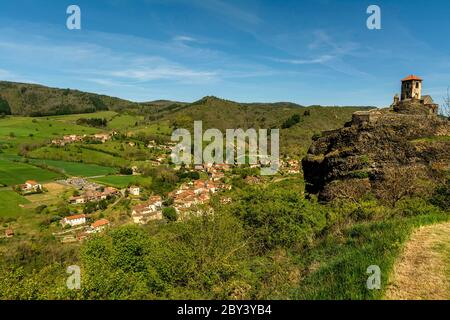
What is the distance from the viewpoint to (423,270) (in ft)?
21.7

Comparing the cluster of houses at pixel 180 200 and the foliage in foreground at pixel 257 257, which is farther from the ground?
the foliage in foreground at pixel 257 257

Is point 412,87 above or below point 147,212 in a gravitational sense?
above

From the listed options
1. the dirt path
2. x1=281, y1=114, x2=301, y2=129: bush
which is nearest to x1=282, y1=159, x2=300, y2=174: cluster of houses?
x1=281, y1=114, x2=301, y2=129: bush

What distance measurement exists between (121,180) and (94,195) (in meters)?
11.9

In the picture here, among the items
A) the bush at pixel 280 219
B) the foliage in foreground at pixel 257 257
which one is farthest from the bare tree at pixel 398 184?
the bush at pixel 280 219

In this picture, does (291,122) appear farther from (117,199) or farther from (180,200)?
(117,199)

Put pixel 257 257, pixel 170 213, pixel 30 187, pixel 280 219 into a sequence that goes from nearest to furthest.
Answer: pixel 257 257 → pixel 280 219 → pixel 170 213 → pixel 30 187

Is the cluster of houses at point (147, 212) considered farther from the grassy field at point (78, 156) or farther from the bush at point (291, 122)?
the bush at point (291, 122)

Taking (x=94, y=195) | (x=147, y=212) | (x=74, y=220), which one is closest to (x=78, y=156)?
(x=94, y=195)

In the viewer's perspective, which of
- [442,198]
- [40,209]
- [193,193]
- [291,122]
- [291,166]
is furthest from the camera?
A: [291,122]

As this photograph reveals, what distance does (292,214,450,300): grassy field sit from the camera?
6.45m

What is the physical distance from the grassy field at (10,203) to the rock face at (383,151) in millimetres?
53760

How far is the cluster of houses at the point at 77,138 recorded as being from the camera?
3976 inches

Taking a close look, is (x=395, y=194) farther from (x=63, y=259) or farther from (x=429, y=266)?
(x=63, y=259)
